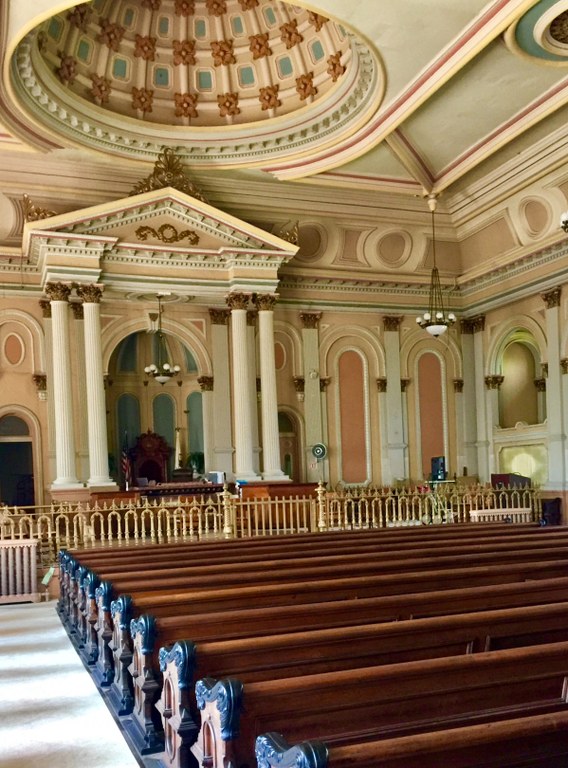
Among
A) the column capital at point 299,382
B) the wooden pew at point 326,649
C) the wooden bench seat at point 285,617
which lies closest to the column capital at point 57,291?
the column capital at point 299,382

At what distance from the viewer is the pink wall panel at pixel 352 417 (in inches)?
762

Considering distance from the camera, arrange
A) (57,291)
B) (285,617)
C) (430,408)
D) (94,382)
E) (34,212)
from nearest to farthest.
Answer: (285,617) < (34,212) < (57,291) < (94,382) < (430,408)

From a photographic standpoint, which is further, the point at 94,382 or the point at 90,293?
the point at 94,382

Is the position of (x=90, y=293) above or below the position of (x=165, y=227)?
below

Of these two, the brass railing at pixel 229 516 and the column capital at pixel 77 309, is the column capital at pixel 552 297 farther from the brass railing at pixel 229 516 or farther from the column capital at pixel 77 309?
the column capital at pixel 77 309

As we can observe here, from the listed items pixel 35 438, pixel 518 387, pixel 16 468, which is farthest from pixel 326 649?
pixel 518 387

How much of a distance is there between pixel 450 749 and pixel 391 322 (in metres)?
18.1

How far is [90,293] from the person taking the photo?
1617 cm

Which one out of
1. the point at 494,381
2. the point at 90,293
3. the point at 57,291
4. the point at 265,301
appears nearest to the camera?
the point at 57,291

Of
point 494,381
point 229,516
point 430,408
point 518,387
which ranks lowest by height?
point 229,516

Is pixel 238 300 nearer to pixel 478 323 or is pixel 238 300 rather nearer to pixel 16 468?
pixel 16 468

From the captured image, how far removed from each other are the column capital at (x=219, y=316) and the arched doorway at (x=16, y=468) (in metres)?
5.10

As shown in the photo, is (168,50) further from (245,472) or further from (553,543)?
(553,543)

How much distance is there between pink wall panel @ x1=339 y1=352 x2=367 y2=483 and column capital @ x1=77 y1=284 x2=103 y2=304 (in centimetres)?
671
